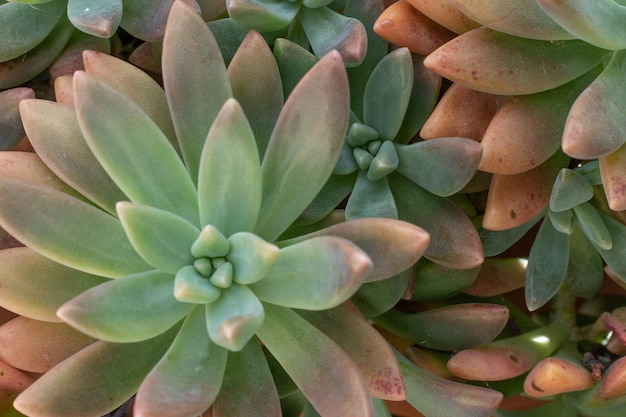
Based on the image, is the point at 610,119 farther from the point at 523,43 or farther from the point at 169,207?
the point at 169,207

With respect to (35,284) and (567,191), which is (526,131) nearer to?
(567,191)

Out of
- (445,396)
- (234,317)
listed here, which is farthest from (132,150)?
(445,396)

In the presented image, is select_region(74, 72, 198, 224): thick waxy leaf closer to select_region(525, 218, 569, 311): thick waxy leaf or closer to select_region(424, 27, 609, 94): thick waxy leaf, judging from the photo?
select_region(424, 27, 609, 94): thick waxy leaf

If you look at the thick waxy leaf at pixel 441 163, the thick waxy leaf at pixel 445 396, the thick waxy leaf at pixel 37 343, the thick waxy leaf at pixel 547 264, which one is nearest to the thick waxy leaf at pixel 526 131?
the thick waxy leaf at pixel 441 163

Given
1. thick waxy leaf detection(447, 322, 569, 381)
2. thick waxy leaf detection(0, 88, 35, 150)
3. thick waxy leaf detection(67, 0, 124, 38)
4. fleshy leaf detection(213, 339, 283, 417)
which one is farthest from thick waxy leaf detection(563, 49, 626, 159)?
thick waxy leaf detection(0, 88, 35, 150)

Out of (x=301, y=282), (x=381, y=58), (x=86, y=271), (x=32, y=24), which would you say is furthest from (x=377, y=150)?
(x=32, y=24)

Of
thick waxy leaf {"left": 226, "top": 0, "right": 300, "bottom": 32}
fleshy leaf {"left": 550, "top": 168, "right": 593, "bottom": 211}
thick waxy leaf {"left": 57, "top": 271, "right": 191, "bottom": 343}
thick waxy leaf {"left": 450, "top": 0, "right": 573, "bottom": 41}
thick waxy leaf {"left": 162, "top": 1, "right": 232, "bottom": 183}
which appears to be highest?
thick waxy leaf {"left": 450, "top": 0, "right": 573, "bottom": 41}
